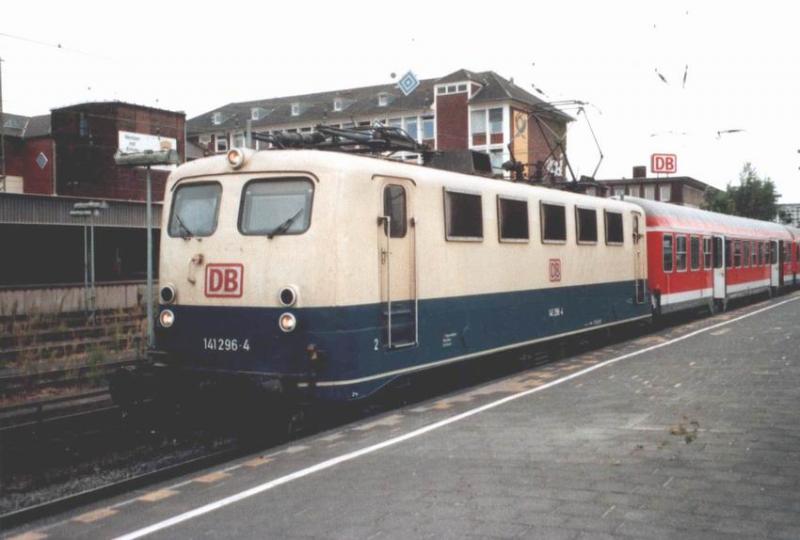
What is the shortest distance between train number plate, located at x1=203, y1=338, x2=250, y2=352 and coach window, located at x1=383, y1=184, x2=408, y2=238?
6.70ft

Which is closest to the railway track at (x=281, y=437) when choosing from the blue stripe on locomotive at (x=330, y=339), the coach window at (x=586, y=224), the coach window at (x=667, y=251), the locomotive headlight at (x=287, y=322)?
the blue stripe on locomotive at (x=330, y=339)

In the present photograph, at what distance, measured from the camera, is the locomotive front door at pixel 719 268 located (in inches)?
960

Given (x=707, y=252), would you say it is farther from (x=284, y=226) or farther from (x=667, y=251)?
(x=284, y=226)

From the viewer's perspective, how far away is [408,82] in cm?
3131

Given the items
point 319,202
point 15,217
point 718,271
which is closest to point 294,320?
point 319,202

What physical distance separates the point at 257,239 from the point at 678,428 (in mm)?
4701

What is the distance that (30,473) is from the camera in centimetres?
823

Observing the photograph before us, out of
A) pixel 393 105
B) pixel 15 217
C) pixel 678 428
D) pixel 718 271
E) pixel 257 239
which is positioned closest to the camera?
pixel 678 428

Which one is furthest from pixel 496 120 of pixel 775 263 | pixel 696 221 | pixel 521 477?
pixel 521 477

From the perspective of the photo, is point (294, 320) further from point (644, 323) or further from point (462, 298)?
point (644, 323)

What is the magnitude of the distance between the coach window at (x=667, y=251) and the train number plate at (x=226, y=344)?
13.5 m

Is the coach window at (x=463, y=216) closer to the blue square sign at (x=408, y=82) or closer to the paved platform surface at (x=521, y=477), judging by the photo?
the paved platform surface at (x=521, y=477)

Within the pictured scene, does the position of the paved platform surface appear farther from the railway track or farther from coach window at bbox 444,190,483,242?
coach window at bbox 444,190,483,242

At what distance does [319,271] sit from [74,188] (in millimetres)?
46464
